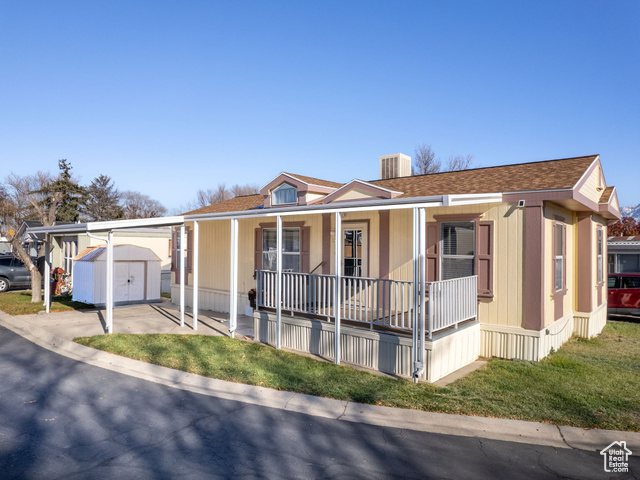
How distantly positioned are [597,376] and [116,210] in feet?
154

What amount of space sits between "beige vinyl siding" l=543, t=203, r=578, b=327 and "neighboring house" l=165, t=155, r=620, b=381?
3 centimetres

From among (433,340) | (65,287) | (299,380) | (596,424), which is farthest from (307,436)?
(65,287)

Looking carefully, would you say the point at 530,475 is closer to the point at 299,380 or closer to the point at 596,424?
the point at 596,424

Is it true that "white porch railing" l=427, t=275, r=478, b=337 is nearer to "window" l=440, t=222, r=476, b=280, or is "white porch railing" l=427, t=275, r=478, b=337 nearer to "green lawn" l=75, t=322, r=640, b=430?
"window" l=440, t=222, r=476, b=280

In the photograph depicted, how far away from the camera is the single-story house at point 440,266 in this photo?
23.5 feet

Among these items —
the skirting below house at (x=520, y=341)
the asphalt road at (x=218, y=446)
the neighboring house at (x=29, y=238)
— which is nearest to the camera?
the asphalt road at (x=218, y=446)

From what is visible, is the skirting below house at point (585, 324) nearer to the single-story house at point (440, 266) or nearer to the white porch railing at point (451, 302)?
the single-story house at point (440, 266)

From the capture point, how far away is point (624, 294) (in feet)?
44.4

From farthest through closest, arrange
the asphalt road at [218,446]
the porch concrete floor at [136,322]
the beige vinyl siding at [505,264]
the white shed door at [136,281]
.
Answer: the white shed door at [136,281] → the porch concrete floor at [136,322] → the beige vinyl siding at [505,264] → the asphalt road at [218,446]

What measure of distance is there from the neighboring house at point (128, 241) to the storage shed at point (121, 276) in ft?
13.1

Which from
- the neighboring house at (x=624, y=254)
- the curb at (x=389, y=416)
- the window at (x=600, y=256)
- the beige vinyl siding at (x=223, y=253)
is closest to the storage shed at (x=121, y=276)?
the beige vinyl siding at (x=223, y=253)

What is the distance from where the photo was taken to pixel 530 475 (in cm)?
406
